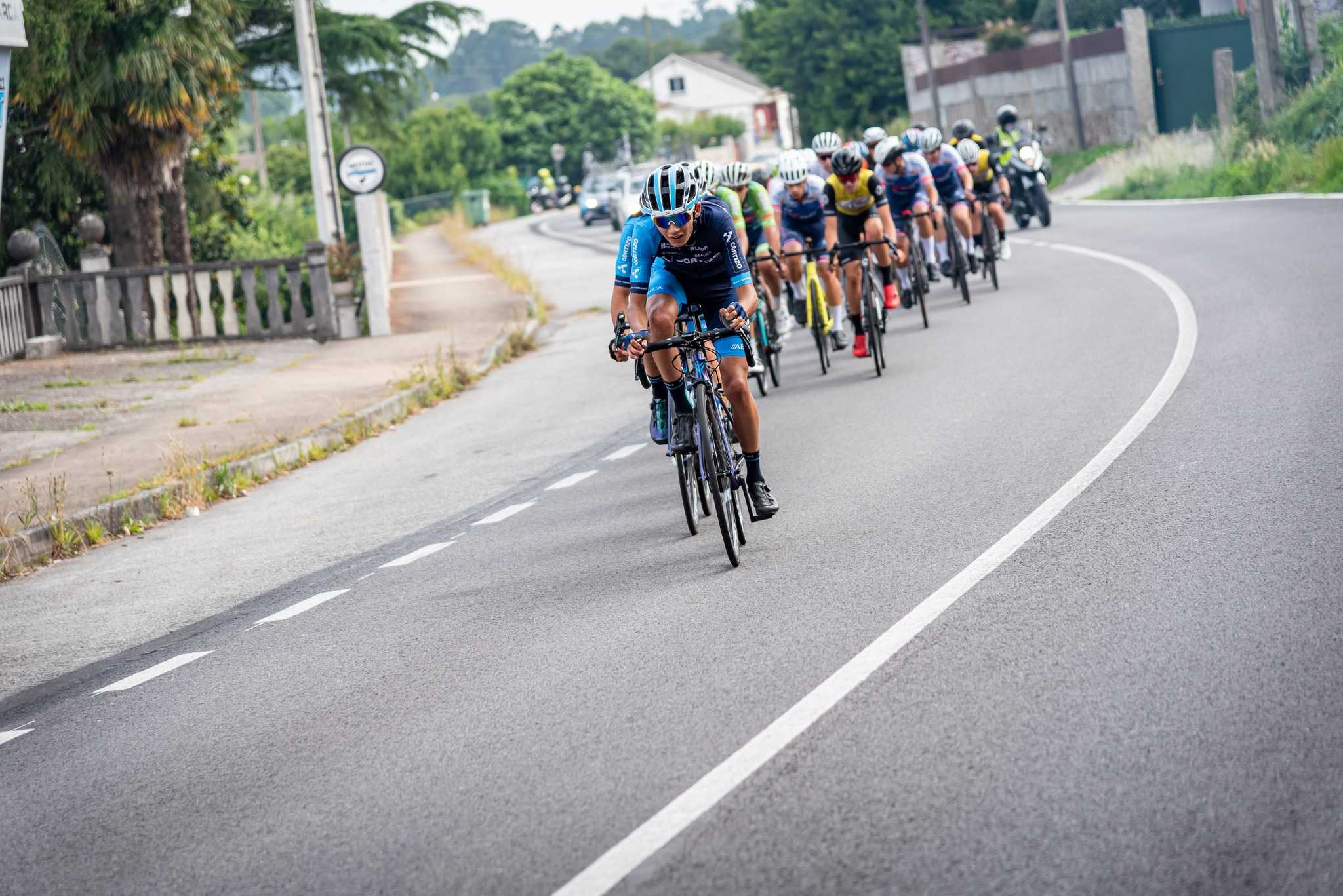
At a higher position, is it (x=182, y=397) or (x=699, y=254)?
(x=699, y=254)

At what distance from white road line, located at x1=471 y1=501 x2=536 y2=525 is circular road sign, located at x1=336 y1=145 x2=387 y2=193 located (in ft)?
45.5

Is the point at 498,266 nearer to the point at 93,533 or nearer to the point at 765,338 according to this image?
the point at 765,338

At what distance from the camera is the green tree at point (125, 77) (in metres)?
21.3

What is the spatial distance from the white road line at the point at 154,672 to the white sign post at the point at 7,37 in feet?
13.4

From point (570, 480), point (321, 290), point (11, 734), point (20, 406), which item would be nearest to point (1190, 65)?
point (321, 290)

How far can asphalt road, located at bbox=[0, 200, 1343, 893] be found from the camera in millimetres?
4551

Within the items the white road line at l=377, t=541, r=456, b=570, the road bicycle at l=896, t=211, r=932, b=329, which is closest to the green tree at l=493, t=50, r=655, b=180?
the road bicycle at l=896, t=211, r=932, b=329

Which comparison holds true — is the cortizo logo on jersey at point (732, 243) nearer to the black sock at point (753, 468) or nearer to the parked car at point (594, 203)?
the black sock at point (753, 468)

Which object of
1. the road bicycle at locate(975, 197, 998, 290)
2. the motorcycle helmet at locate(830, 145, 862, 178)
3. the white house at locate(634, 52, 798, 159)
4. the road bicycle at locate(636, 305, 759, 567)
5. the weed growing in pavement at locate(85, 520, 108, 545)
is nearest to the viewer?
the road bicycle at locate(636, 305, 759, 567)

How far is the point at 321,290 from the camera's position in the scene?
22.3 meters

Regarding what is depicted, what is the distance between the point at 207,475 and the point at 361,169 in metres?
12.1

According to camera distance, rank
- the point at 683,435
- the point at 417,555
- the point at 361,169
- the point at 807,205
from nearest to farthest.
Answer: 1. the point at 683,435
2. the point at 417,555
3. the point at 807,205
4. the point at 361,169

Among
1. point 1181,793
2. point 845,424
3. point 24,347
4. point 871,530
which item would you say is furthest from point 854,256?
point 24,347

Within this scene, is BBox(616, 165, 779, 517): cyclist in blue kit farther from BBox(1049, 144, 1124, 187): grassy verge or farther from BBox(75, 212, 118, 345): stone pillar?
BBox(1049, 144, 1124, 187): grassy verge
